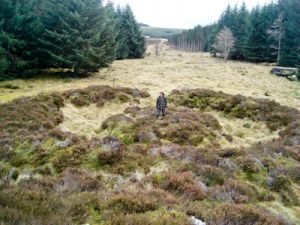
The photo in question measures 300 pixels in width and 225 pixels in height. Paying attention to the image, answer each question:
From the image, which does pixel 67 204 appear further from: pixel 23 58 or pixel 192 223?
pixel 23 58

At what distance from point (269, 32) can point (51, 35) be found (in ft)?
121

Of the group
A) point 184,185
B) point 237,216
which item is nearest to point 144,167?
point 184,185

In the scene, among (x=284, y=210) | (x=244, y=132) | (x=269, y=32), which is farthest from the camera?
(x=269, y=32)

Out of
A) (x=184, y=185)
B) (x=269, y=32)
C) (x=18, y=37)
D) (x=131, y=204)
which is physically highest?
(x=269, y=32)

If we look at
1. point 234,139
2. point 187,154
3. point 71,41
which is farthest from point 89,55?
point 187,154

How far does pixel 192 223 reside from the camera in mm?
5273

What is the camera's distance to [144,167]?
A: 30.4ft

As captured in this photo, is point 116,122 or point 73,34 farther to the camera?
point 73,34

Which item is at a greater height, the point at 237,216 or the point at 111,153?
the point at 237,216

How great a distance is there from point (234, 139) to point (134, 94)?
919cm

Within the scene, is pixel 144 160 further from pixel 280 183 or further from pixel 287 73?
pixel 287 73

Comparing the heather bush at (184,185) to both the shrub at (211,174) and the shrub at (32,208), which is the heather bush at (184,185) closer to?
the shrub at (211,174)

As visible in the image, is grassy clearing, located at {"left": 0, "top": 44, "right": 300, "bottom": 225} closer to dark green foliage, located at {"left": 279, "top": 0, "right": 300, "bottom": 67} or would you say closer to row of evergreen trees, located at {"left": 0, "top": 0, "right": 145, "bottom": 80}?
row of evergreen trees, located at {"left": 0, "top": 0, "right": 145, "bottom": 80}

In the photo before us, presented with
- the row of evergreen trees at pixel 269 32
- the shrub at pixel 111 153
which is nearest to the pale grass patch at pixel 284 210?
the shrub at pixel 111 153
